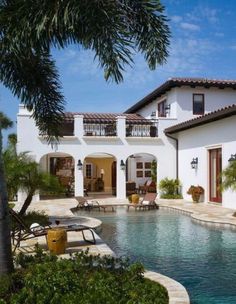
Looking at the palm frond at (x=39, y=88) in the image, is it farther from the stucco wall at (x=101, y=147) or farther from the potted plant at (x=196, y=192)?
the stucco wall at (x=101, y=147)

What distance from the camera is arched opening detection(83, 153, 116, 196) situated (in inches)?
1350

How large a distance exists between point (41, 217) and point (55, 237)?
18.2 feet

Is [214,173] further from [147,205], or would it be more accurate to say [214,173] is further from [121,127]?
[121,127]

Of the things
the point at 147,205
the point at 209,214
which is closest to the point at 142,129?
the point at 147,205

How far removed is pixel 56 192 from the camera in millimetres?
15094

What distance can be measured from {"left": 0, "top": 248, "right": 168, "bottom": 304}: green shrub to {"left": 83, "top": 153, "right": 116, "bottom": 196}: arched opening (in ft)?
86.0

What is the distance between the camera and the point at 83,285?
676 cm

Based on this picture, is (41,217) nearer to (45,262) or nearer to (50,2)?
(45,262)

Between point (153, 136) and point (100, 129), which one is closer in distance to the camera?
point (100, 129)


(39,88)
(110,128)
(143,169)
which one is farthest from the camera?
(143,169)

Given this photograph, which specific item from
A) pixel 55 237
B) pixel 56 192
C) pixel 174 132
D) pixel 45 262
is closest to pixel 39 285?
pixel 45 262

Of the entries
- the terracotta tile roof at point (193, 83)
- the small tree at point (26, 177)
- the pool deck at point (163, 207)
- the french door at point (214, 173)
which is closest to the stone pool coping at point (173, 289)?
the pool deck at point (163, 207)

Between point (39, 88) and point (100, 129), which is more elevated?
point (100, 129)

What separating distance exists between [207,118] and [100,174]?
55.0 feet
